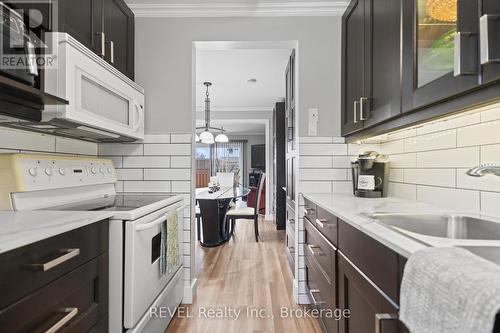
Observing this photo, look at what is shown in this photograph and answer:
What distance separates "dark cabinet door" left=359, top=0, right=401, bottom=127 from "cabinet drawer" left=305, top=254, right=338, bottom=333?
3.07 ft

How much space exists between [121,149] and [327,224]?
1652 millimetres

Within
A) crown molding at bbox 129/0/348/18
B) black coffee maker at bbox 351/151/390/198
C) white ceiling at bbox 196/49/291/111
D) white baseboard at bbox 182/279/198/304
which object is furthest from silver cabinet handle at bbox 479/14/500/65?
white ceiling at bbox 196/49/291/111

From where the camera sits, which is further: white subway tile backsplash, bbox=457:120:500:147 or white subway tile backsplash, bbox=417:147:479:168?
white subway tile backsplash, bbox=417:147:479:168

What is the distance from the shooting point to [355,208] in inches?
53.9

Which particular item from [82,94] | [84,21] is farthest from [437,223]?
[84,21]

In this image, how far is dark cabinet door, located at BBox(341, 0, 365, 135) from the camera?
1.74m

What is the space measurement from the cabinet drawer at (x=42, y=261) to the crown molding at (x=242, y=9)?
1.76 m

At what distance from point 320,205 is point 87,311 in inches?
47.7

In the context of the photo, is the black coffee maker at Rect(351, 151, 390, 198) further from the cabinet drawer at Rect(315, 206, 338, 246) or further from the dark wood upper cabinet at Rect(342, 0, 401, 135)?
the cabinet drawer at Rect(315, 206, 338, 246)

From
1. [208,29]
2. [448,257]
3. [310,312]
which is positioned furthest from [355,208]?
[208,29]

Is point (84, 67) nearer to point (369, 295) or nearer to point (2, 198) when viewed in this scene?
point (2, 198)

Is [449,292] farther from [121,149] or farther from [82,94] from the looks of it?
[121,149]

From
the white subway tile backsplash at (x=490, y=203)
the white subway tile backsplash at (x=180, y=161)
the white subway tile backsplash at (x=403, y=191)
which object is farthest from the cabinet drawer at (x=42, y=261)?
the white subway tile backsplash at (x=403, y=191)

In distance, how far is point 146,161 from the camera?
2170 millimetres
